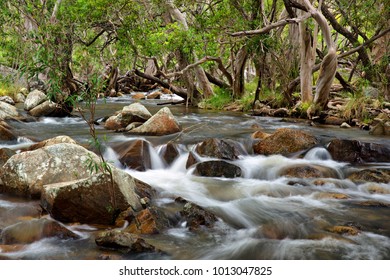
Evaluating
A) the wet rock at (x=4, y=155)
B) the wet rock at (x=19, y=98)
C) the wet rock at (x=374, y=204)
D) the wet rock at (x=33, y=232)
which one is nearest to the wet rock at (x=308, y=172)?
the wet rock at (x=374, y=204)

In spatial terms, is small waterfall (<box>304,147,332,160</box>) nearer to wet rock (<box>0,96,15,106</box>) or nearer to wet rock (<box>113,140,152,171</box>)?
wet rock (<box>113,140,152,171</box>)

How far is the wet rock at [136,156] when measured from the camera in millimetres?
7398

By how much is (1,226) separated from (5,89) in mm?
16554

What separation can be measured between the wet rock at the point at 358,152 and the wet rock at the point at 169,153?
329cm

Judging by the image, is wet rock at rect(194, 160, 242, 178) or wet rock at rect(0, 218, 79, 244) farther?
wet rock at rect(194, 160, 242, 178)

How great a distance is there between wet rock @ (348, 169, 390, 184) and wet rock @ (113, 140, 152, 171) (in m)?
3.84

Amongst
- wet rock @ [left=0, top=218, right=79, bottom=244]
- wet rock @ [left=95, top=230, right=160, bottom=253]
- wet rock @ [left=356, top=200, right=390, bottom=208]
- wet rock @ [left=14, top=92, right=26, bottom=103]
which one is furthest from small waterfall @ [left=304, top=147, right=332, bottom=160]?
wet rock @ [left=14, top=92, right=26, bottom=103]

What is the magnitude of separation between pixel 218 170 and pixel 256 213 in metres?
1.69

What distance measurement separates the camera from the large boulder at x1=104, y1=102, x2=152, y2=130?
11.0 meters

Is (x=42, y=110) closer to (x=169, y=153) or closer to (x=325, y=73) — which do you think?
(x=169, y=153)

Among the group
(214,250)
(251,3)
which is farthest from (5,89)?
(214,250)

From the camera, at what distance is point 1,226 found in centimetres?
447

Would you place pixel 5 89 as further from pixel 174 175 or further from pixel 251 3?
pixel 174 175

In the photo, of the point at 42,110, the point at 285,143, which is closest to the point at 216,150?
the point at 285,143
